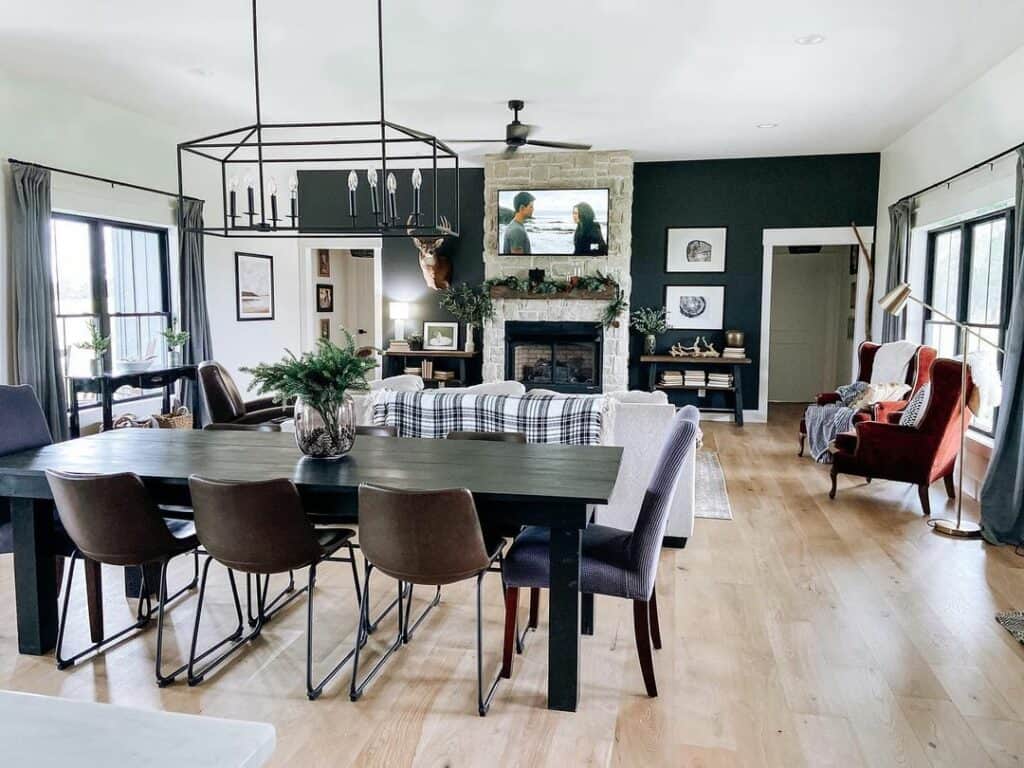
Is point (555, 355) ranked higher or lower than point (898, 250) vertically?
lower

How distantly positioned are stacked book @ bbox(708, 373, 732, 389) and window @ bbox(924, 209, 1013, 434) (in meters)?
2.00

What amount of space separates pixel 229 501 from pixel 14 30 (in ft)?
12.3

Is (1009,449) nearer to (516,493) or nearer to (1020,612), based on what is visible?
(1020,612)

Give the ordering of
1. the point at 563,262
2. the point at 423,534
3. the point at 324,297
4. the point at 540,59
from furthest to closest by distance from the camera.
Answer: the point at 324,297 → the point at 563,262 → the point at 540,59 → the point at 423,534

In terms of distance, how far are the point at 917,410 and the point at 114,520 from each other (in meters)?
4.74

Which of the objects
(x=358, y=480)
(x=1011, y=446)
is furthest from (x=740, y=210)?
(x=358, y=480)

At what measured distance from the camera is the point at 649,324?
27.6 ft

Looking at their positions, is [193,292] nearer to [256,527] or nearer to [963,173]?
[256,527]

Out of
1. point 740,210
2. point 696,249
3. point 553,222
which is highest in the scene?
point 740,210

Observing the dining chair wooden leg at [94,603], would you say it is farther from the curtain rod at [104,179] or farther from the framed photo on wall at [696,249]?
the framed photo on wall at [696,249]

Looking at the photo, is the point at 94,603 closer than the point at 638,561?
No

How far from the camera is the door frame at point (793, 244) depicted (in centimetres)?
813

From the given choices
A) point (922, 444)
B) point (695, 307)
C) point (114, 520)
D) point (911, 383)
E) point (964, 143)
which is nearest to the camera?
point (114, 520)

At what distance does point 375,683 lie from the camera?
8.78 feet
